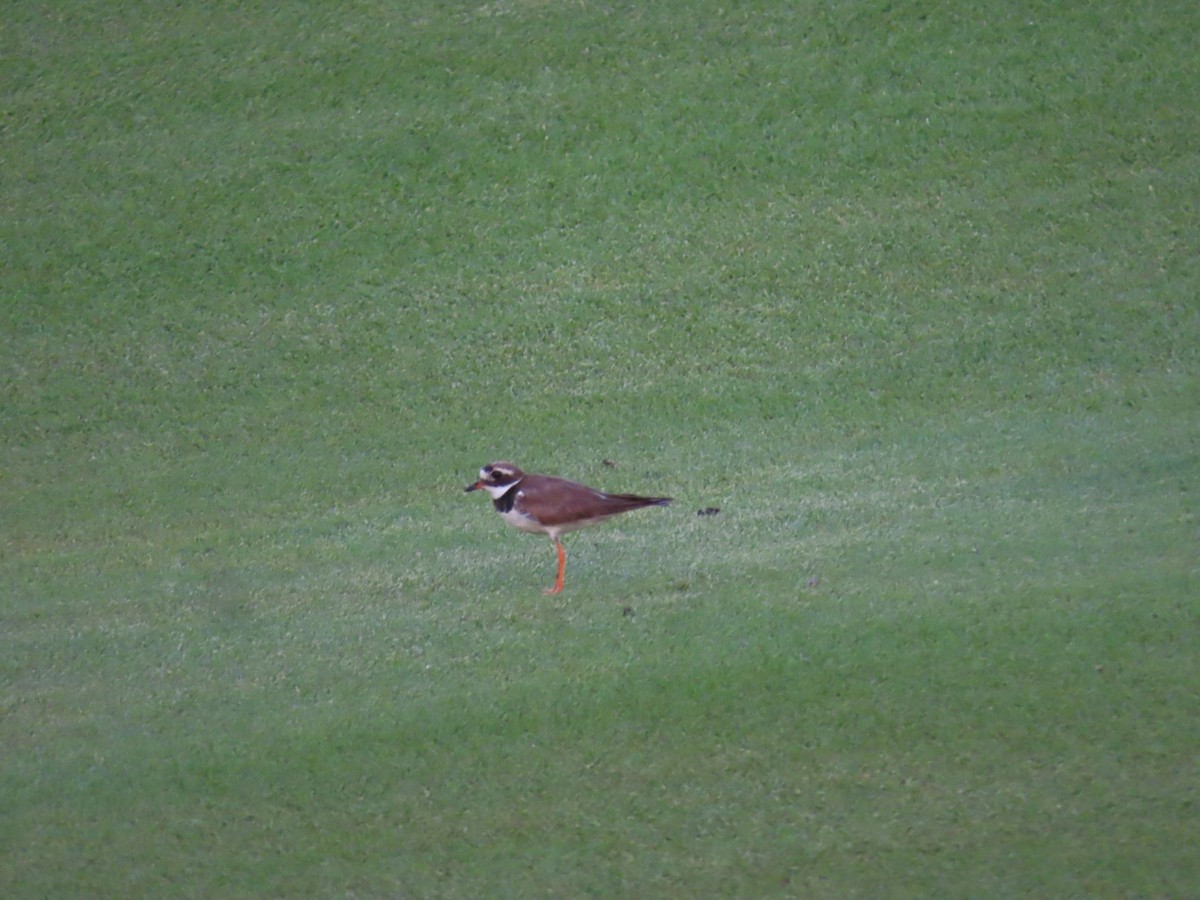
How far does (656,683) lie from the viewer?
6785 millimetres

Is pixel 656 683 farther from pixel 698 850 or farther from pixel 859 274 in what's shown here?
pixel 859 274

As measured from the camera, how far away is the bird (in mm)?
7668

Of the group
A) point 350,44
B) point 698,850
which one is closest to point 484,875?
point 698,850

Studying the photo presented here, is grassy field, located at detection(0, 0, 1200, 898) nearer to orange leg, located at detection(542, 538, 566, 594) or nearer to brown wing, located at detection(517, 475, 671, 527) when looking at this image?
orange leg, located at detection(542, 538, 566, 594)

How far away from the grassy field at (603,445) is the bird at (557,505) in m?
0.40

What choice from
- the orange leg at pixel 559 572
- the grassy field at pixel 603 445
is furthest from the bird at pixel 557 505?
the grassy field at pixel 603 445

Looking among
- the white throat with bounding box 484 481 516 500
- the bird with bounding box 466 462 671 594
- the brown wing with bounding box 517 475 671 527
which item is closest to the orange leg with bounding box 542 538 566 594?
the bird with bounding box 466 462 671 594

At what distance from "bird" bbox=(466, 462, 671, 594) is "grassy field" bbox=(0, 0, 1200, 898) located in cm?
40

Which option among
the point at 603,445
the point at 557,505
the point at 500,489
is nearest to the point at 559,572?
the point at 557,505

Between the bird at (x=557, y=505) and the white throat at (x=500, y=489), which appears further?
the white throat at (x=500, y=489)

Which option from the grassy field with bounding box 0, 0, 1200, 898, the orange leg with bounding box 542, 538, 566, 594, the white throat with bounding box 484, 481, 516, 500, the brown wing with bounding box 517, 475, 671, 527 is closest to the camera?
the grassy field with bounding box 0, 0, 1200, 898

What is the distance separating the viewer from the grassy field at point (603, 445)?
19.7ft

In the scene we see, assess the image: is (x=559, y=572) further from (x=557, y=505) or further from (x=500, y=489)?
(x=500, y=489)

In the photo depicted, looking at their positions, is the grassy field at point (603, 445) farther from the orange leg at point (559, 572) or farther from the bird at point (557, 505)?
the bird at point (557, 505)
